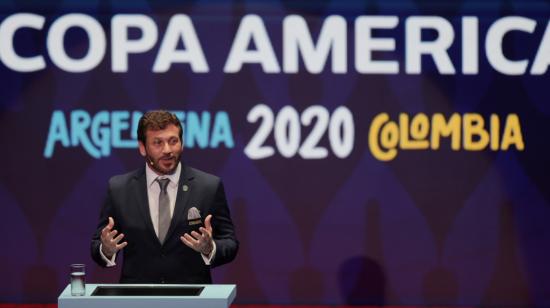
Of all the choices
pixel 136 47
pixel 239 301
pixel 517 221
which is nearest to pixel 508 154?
pixel 517 221

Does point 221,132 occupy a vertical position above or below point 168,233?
above

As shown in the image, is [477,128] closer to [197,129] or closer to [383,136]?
[383,136]

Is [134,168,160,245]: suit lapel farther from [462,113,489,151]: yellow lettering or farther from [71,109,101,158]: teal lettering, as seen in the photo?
[462,113,489,151]: yellow lettering

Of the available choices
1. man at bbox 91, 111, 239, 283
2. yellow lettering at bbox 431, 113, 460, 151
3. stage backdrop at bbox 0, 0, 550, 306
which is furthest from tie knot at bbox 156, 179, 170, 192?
yellow lettering at bbox 431, 113, 460, 151

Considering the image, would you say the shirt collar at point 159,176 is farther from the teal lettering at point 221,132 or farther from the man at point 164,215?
the teal lettering at point 221,132

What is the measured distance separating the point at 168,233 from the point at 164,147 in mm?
398

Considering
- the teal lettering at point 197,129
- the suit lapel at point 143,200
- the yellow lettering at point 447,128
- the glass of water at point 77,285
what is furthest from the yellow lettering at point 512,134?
the glass of water at point 77,285

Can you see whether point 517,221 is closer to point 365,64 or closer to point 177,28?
point 365,64

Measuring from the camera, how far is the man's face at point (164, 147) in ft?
13.7

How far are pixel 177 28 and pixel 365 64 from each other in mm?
1390

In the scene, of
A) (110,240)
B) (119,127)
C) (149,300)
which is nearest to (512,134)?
(119,127)

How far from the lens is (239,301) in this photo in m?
6.84

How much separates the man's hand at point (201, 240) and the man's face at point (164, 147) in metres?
0.34

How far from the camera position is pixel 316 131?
6699mm
